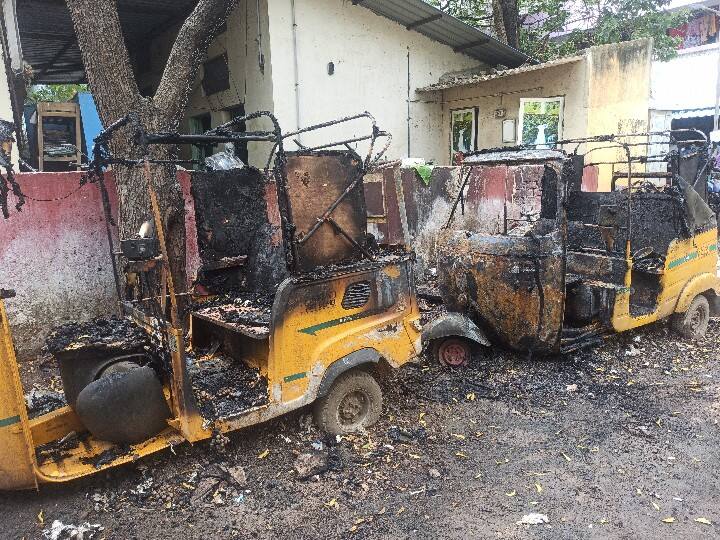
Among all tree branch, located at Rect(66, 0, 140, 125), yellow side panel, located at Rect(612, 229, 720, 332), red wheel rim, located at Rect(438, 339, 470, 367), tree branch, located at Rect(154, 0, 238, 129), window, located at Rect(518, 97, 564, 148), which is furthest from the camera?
window, located at Rect(518, 97, 564, 148)

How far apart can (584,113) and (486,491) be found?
30.6ft

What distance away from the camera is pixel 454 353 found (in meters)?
5.70

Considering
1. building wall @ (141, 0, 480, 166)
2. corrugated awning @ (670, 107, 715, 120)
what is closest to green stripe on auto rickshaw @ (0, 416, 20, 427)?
building wall @ (141, 0, 480, 166)

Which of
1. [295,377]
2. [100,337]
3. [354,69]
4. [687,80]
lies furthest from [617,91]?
[100,337]

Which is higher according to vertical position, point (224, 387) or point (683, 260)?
point (683, 260)

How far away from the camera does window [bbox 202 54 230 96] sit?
11383 millimetres

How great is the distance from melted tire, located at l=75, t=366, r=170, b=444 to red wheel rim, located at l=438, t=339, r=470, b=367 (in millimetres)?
3017

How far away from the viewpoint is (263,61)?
32.9 feet

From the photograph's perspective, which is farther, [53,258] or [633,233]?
[633,233]

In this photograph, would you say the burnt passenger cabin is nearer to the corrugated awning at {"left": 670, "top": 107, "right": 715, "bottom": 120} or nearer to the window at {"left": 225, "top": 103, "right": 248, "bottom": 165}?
the window at {"left": 225, "top": 103, "right": 248, "bottom": 165}

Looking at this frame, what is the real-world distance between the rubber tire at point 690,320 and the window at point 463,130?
6.99 metres

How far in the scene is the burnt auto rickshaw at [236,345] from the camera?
346cm

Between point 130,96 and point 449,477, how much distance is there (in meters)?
5.27

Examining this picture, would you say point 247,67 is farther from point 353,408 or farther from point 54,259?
point 353,408
